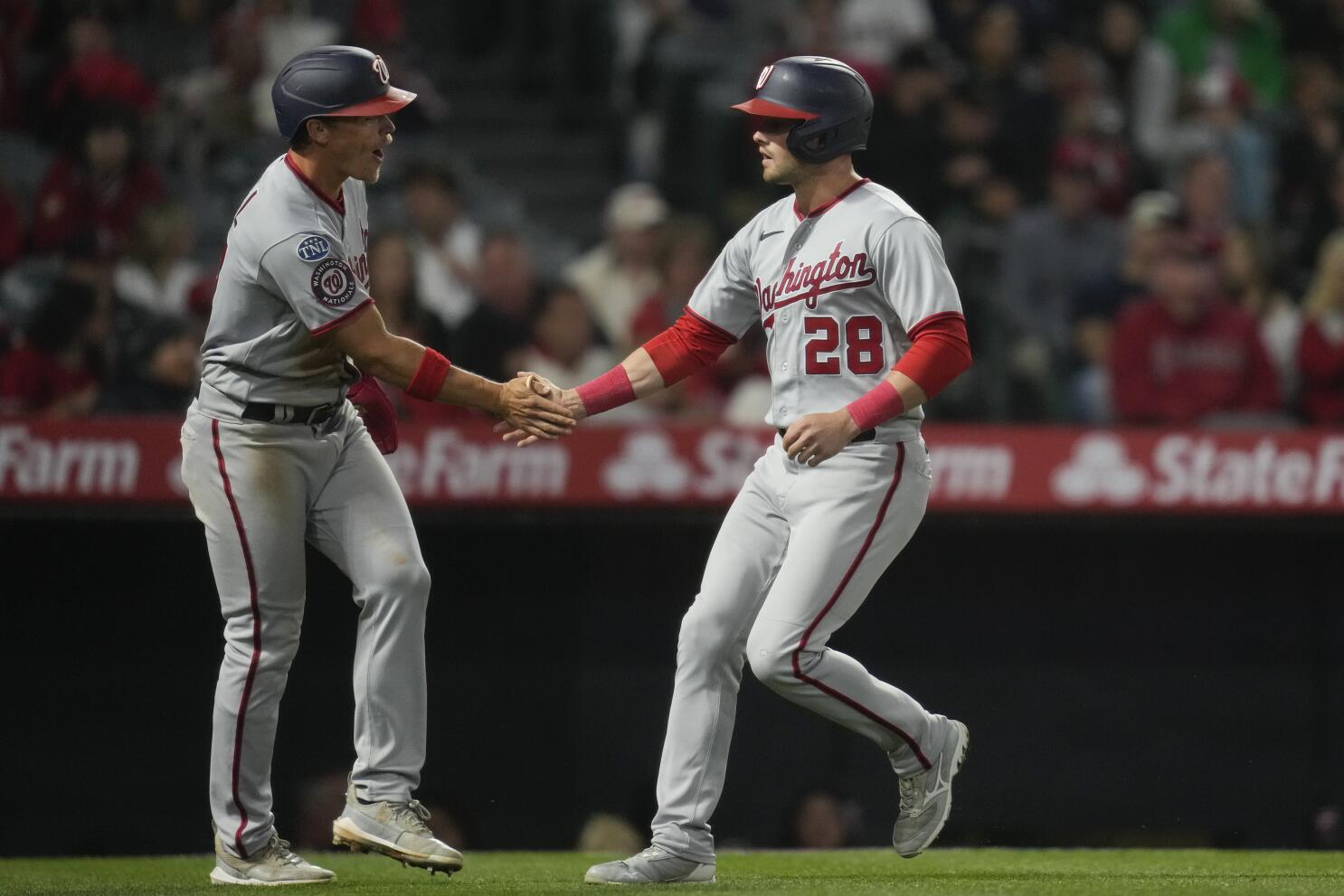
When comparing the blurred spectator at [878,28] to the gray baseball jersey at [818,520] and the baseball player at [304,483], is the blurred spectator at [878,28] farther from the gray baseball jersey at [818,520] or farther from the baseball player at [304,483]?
the baseball player at [304,483]

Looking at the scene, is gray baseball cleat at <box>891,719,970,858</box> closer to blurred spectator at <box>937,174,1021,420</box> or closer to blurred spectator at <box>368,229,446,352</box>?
blurred spectator at <box>937,174,1021,420</box>

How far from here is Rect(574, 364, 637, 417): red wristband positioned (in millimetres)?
5152

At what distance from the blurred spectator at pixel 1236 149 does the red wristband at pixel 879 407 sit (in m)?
5.92

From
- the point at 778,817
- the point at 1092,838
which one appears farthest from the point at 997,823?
the point at 778,817

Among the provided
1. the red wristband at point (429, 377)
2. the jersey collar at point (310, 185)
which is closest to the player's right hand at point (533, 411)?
the red wristband at point (429, 377)

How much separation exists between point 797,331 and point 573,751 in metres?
3.19

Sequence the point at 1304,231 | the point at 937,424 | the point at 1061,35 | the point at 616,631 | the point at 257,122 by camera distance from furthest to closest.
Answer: the point at 1061,35 → the point at 1304,231 → the point at 257,122 → the point at 616,631 → the point at 937,424

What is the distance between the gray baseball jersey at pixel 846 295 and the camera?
15.3 ft

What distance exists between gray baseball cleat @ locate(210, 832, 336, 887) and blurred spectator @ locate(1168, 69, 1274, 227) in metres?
6.63

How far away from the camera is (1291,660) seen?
7602 millimetres

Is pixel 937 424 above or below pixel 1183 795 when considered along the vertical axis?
above

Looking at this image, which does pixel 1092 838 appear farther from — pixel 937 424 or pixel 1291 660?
pixel 937 424

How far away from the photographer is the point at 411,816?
15.7 ft

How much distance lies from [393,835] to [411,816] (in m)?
0.07
